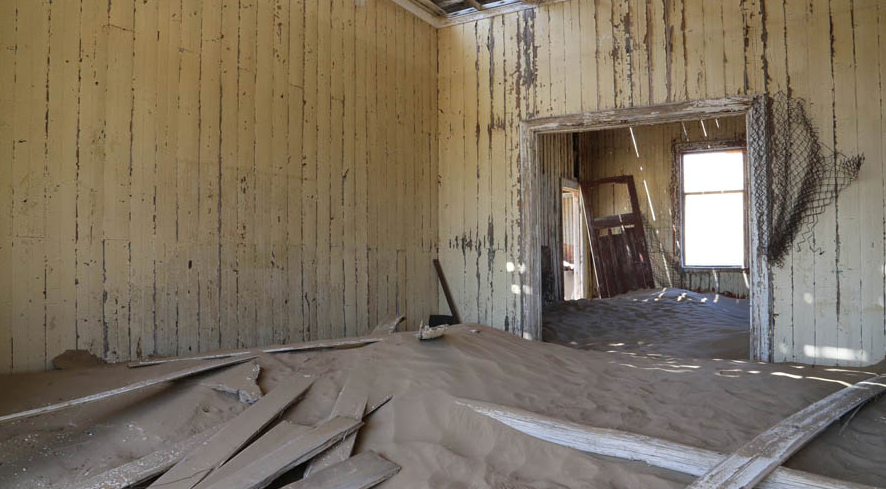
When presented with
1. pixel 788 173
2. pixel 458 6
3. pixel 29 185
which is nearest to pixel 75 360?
pixel 29 185

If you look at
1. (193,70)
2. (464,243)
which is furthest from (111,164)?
(464,243)

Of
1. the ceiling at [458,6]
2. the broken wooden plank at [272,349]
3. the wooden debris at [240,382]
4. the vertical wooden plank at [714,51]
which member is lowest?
the wooden debris at [240,382]

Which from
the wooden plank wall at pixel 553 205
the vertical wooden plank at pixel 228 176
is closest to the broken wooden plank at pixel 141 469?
the vertical wooden plank at pixel 228 176

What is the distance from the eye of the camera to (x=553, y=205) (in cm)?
948

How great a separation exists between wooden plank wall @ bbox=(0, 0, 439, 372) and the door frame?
129cm

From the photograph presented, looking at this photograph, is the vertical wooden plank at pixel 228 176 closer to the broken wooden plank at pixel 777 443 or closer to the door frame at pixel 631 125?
the door frame at pixel 631 125

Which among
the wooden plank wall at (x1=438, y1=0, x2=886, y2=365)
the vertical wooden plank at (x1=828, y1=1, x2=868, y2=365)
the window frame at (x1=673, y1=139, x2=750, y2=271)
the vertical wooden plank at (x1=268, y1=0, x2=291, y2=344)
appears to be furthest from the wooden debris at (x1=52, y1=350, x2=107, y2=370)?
the window frame at (x1=673, y1=139, x2=750, y2=271)

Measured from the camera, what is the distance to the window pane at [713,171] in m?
9.67

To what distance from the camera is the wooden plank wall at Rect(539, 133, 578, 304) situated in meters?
9.00

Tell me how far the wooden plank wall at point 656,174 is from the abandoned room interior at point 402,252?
5.64 feet

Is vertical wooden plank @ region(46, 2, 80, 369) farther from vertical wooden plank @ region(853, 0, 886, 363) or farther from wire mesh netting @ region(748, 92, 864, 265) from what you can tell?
vertical wooden plank @ region(853, 0, 886, 363)

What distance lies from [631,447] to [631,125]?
418 centimetres

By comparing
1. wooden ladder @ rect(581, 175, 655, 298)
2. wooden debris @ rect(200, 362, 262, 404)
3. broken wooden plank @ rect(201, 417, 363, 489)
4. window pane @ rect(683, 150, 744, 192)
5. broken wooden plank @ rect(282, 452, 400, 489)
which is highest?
window pane @ rect(683, 150, 744, 192)

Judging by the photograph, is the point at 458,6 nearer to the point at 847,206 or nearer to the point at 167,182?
the point at 167,182
